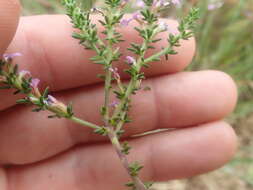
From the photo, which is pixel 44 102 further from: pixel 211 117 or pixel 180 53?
pixel 211 117

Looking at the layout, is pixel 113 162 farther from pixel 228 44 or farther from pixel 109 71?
pixel 228 44

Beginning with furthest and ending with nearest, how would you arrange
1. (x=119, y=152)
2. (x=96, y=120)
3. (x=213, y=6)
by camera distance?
(x=213, y=6) < (x=96, y=120) < (x=119, y=152)

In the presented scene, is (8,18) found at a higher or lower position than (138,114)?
higher

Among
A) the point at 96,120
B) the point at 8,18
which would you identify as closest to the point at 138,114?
the point at 96,120

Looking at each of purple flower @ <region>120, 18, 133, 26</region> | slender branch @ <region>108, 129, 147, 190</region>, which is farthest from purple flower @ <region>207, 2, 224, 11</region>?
slender branch @ <region>108, 129, 147, 190</region>

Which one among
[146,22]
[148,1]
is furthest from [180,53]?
[148,1]

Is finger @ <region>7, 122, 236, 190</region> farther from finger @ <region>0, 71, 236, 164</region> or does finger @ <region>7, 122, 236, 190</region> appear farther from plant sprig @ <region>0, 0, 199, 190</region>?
plant sprig @ <region>0, 0, 199, 190</region>
